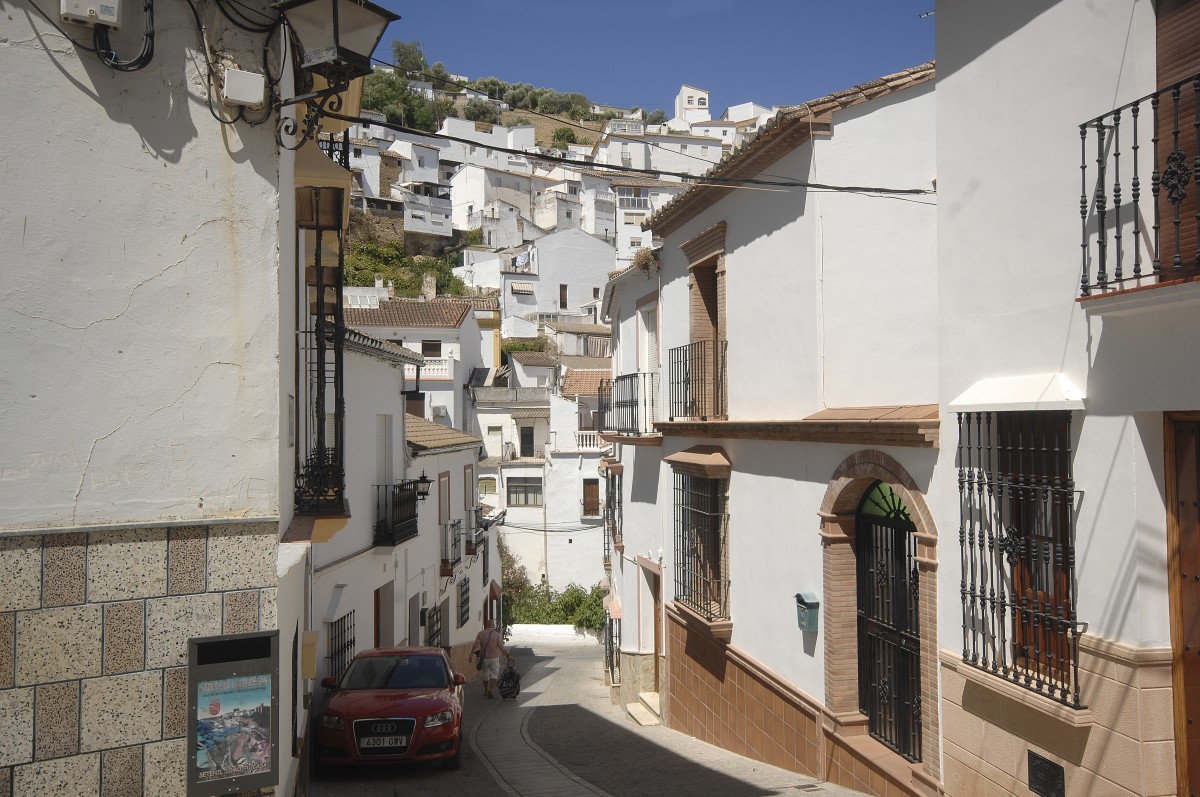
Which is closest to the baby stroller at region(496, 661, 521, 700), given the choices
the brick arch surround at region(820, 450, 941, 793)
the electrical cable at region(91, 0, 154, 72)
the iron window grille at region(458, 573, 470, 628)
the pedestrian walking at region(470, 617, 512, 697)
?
the pedestrian walking at region(470, 617, 512, 697)

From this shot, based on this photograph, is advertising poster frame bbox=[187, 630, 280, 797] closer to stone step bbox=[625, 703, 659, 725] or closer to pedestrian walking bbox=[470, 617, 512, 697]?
stone step bbox=[625, 703, 659, 725]

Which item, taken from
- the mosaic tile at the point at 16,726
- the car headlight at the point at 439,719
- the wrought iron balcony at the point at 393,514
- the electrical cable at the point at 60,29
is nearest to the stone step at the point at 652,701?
the wrought iron balcony at the point at 393,514

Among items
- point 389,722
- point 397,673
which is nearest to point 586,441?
point 397,673

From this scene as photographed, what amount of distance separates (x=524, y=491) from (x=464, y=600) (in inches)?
475

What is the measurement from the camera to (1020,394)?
232 inches

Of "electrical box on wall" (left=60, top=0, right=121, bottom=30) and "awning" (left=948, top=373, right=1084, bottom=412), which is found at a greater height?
"electrical box on wall" (left=60, top=0, right=121, bottom=30)

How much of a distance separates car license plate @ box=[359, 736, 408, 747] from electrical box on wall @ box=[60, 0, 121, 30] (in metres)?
7.08

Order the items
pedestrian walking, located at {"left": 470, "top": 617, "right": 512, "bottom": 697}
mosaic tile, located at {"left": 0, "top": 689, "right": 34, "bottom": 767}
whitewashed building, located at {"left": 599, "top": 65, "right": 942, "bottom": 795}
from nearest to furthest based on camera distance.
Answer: mosaic tile, located at {"left": 0, "top": 689, "right": 34, "bottom": 767}, whitewashed building, located at {"left": 599, "top": 65, "right": 942, "bottom": 795}, pedestrian walking, located at {"left": 470, "top": 617, "right": 512, "bottom": 697}

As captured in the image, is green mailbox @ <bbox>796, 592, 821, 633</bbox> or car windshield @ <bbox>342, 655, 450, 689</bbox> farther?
car windshield @ <bbox>342, 655, 450, 689</bbox>

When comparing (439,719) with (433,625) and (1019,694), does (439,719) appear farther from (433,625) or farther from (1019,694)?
(433,625)

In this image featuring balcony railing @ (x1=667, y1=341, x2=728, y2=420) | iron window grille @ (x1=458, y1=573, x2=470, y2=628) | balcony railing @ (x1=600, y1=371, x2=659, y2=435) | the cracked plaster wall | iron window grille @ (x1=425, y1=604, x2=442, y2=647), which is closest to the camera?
the cracked plaster wall

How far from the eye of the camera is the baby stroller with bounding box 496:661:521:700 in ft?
58.7

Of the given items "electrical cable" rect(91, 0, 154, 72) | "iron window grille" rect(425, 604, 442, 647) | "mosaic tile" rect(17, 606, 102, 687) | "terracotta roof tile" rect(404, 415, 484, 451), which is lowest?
"iron window grille" rect(425, 604, 442, 647)

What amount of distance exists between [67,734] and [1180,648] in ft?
18.5
